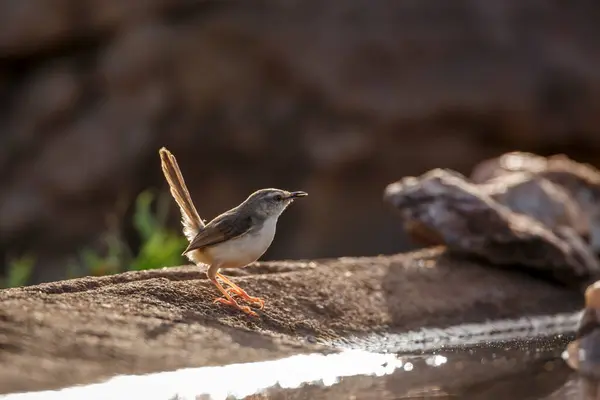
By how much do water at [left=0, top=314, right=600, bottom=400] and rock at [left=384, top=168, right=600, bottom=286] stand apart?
1020 millimetres

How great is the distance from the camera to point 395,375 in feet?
15.4

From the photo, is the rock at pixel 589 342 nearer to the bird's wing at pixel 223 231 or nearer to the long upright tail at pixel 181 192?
the bird's wing at pixel 223 231

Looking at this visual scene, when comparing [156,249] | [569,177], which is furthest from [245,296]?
[569,177]

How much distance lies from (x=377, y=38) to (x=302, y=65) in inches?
38.5

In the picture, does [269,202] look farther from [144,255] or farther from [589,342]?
[144,255]

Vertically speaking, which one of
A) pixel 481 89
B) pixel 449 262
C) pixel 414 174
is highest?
pixel 481 89

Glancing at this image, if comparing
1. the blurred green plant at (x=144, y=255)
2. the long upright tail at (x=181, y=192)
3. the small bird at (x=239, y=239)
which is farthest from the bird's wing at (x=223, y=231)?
the blurred green plant at (x=144, y=255)

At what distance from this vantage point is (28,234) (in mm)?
11867

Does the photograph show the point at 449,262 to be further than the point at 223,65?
No

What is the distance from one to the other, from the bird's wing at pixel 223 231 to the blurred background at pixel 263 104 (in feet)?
22.3

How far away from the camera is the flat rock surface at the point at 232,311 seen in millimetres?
4016

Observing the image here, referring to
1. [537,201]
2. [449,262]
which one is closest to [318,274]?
[449,262]

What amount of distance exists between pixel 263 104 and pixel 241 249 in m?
7.18

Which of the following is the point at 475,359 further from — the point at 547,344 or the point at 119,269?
the point at 119,269
